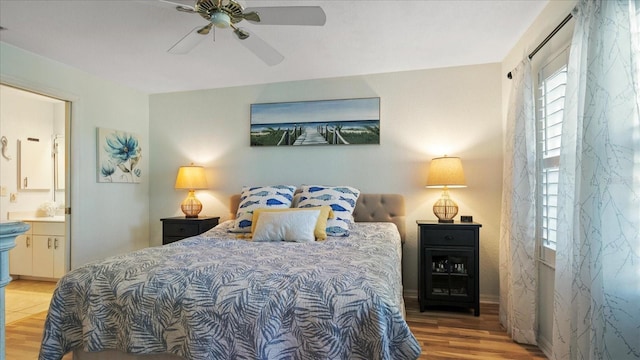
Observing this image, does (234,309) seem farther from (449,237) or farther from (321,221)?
(449,237)

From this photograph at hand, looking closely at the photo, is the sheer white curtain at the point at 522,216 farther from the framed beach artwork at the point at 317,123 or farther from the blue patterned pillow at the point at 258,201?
the blue patterned pillow at the point at 258,201

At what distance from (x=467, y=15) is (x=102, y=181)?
3.89 metres

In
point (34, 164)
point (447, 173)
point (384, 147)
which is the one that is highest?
point (384, 147)

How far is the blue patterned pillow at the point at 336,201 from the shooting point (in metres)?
2.78

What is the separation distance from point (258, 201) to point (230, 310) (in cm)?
181

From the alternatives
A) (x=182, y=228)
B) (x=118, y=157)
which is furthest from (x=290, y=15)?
(x=118, y=157)

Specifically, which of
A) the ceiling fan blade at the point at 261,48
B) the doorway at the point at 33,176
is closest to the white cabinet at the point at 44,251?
the doorway at the point at 33,176

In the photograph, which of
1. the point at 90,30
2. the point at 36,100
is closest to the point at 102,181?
the point at 90,30

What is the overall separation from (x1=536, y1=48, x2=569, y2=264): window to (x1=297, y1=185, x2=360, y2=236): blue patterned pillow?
1.44m

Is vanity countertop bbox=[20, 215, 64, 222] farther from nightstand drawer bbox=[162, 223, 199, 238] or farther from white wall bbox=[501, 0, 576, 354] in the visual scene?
white wall bbox=[501, 0, 576, 354]

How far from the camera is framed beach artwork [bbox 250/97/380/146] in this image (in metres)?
3.54

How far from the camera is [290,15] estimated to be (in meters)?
1.86

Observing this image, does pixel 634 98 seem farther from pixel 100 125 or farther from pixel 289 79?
pixel 100 125

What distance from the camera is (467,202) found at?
333 centimetres
